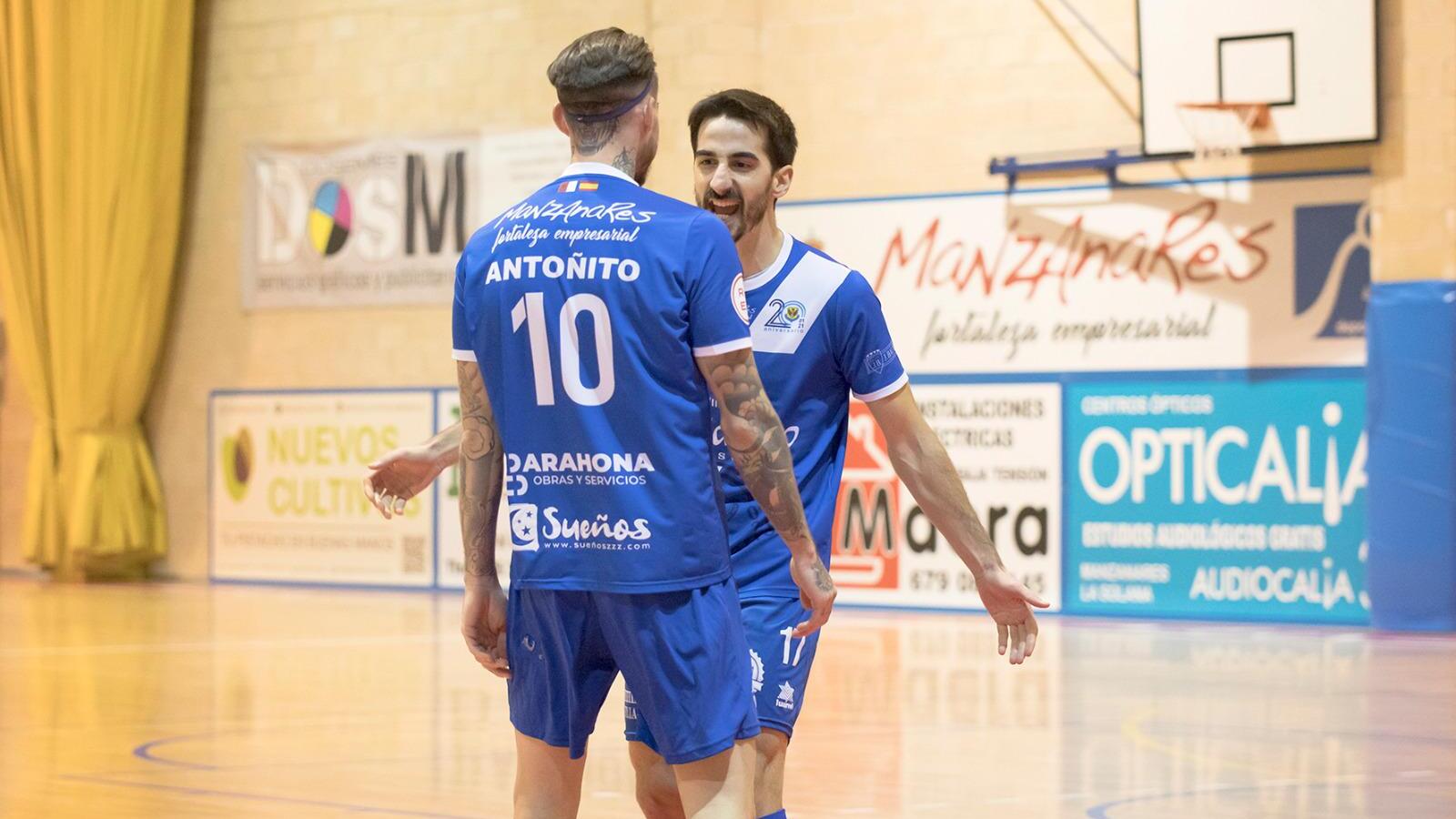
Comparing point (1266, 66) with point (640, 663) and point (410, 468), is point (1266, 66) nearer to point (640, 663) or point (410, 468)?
point (410, 468)

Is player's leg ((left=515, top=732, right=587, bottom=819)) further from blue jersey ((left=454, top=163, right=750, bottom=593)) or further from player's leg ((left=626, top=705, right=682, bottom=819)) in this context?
player's leg ((left=626, top=705, right=682, bottom=819))

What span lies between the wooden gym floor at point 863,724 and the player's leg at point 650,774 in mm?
2073

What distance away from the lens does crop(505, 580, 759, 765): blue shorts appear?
3.56m

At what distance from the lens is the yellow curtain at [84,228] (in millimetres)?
18578

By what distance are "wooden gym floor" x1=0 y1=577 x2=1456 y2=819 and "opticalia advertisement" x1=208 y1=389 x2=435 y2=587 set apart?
372 centimetres

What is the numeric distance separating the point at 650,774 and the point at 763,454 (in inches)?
41.9

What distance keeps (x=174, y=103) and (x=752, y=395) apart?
16391 mm

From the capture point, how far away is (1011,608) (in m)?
4.36

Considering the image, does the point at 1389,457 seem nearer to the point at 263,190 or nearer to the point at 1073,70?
the point at 1073,70

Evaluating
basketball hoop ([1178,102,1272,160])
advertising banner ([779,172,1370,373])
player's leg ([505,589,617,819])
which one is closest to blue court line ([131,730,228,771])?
player's leg ([505,589,617,819])

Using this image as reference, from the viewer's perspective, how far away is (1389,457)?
13.2 metres

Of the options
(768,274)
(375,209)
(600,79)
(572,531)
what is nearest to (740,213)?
(768,274)

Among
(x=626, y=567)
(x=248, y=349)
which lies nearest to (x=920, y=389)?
(x=248, y=349)

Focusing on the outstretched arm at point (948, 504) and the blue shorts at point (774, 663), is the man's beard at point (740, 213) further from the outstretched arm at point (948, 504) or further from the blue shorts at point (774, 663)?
the blue shorts at point (774, 663)
